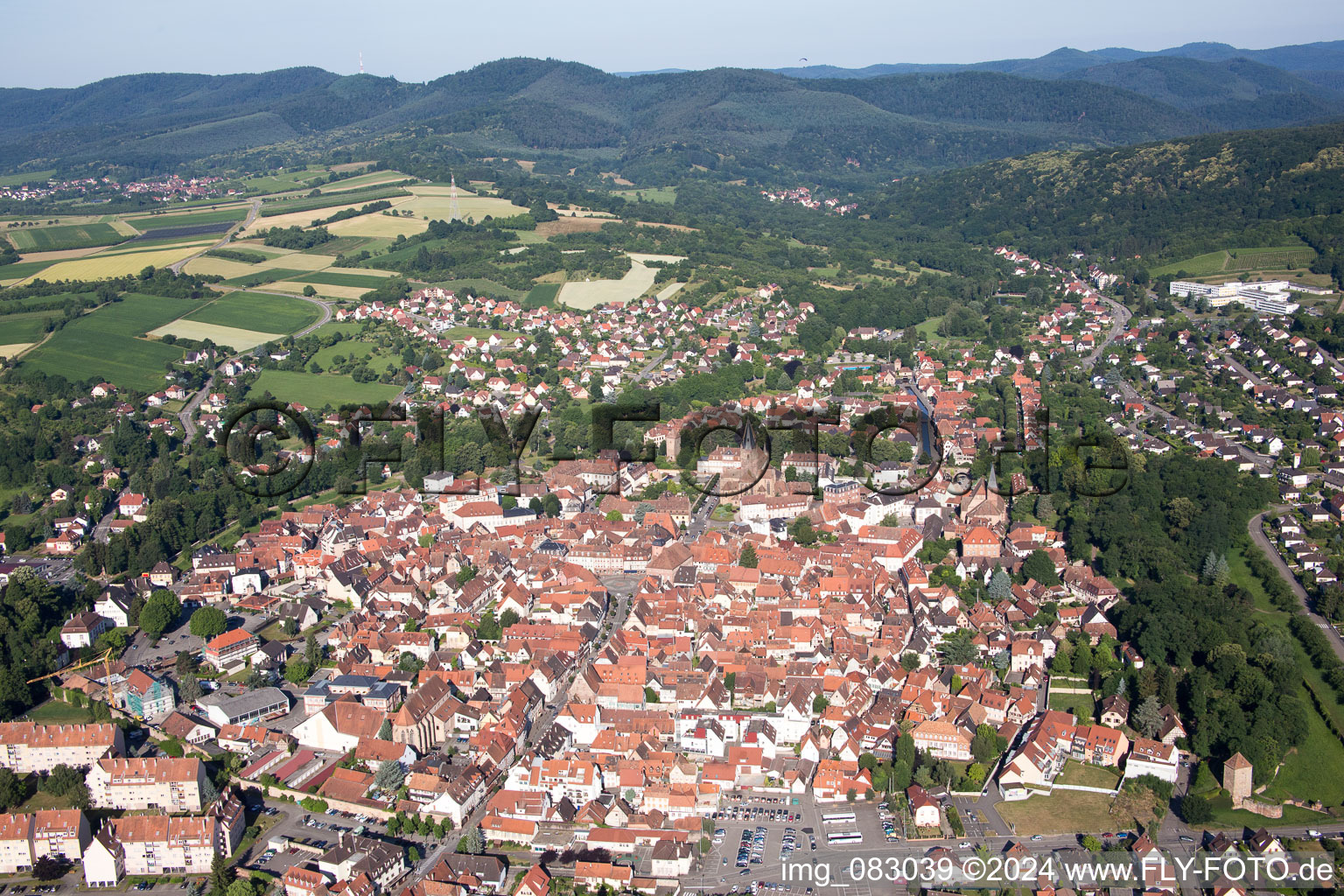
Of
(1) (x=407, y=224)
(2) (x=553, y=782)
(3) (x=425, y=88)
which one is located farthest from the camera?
(3) (x=425, y=88)

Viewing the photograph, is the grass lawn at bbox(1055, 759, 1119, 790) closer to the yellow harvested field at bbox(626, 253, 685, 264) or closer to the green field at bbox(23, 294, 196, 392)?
the green field at bbox(23, 294, 196, 392)

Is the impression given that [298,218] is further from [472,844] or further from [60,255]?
[472,844]

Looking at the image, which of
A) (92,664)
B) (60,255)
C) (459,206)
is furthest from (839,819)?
(459,206)

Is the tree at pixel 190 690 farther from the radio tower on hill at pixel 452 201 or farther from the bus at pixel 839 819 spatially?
the radio tower on hill at pixel 452 201

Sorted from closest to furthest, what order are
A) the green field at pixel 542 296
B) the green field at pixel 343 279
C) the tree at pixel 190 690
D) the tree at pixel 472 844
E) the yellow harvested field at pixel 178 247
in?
the tree at pixel 472 844 → the tree at pixel 190 690 → the green field at pixel 542 296 → the green field at pixel 343 279 → the yellow harvested field at pixel 178 247

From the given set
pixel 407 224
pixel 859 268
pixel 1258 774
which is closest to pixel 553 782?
pixel 1258 774

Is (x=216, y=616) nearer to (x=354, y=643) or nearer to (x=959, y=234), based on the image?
(x=354, y=643)

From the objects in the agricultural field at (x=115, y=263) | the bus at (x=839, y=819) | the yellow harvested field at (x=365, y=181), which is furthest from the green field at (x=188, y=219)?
the bus at (x=839, y=819)
